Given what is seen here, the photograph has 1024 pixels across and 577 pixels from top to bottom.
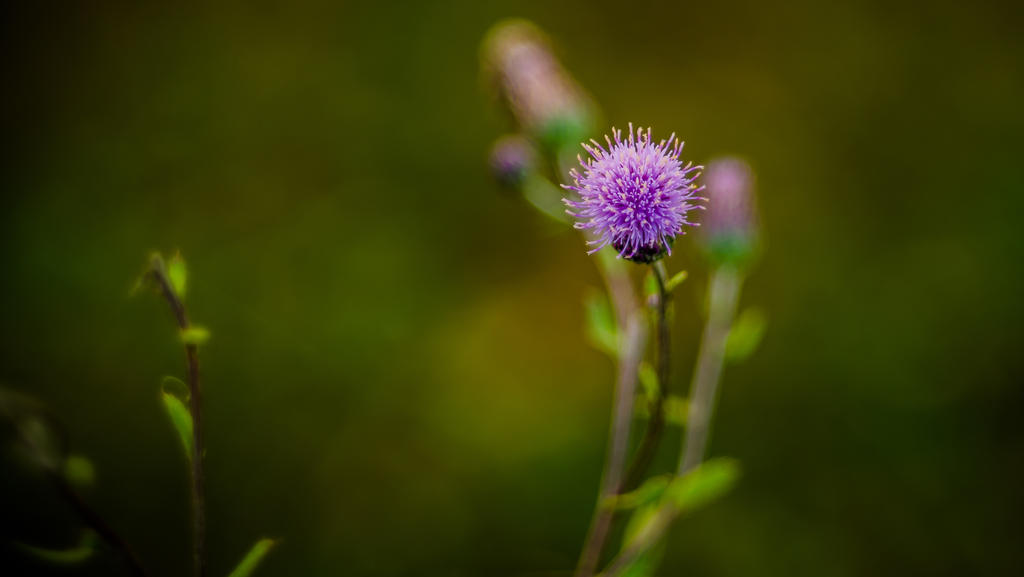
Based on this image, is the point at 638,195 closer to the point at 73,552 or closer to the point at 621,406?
the point at 621,406

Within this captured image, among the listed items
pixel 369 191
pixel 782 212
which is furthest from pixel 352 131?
pixel 782 212

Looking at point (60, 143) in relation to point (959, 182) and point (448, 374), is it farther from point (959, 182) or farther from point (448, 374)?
point (959, 182)

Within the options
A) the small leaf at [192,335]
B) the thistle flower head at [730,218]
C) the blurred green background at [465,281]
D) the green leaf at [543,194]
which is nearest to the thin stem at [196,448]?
the small leaf at [192,335]

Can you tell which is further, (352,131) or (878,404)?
(352,131)

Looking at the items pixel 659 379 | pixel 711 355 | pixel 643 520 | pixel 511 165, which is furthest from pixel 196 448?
pixel 711 355

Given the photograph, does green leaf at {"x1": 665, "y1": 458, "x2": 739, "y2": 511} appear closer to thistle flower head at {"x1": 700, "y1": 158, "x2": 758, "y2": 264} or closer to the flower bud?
thistle flower head at {"x1": 700, "y1": 158, "x2": 758, "y2": 264}

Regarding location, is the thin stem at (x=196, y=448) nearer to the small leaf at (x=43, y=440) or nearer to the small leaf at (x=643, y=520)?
the small leaf at (x=43, y=440)

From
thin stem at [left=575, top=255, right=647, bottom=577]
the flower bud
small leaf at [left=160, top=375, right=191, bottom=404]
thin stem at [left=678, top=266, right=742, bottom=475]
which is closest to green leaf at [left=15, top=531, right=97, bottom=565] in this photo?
small leaf at [left=160, top=375, right=191, bottom=404]
